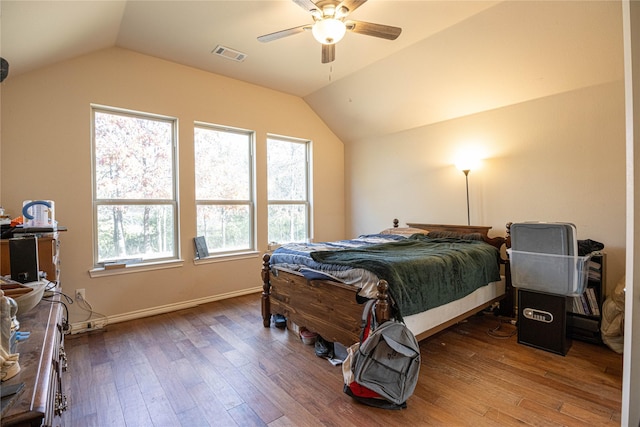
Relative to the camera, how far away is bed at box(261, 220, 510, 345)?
7.08ft

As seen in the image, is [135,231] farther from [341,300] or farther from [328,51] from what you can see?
[328,51]

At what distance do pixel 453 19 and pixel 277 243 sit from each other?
134 inches

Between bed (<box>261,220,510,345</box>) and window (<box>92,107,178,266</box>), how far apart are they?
150 centimetres

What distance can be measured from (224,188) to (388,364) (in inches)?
122

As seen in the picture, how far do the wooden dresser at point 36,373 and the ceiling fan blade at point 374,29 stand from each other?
249cm

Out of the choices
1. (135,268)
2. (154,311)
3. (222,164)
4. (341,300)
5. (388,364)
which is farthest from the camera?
(222,164)

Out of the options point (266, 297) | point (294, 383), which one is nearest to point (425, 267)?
point (294, 383)

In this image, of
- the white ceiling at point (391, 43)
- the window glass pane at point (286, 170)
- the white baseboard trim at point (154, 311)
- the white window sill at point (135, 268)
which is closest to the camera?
the white ceiling at point (391, 43)

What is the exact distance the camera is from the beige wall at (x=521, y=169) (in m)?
2.82

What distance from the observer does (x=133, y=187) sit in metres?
3.44

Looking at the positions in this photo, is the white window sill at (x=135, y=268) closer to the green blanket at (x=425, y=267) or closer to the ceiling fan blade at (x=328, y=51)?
the green blanket at (x=425, y=267)

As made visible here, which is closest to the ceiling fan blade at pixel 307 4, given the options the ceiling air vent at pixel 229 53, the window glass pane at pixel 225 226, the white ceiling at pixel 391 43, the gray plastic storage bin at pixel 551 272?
the white ceiling at pixel 391 43

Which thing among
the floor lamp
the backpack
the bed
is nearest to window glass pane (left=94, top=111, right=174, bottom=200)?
the bed

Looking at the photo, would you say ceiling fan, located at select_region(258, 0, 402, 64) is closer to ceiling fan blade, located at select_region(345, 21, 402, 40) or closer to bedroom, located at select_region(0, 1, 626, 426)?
ceiling fan blade, located at select_region(345, 21, 402, 40)
